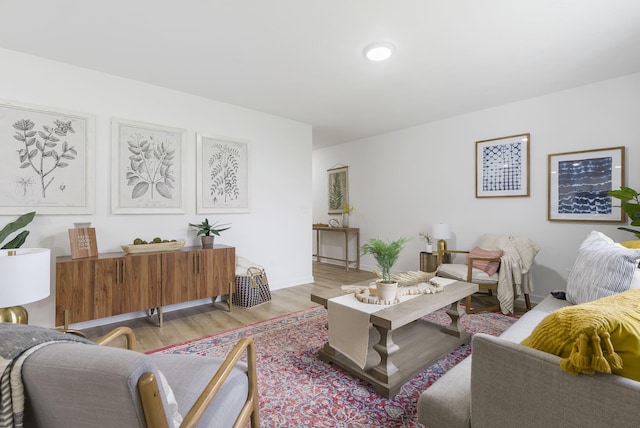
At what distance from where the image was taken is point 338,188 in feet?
19.8

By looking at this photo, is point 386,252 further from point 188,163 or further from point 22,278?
point 188,163

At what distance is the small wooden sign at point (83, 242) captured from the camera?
8.17 ft

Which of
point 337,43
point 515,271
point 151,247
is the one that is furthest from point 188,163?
point 515,271

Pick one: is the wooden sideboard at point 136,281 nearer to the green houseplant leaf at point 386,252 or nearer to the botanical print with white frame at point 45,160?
the botanical print with white frame at point 45,160

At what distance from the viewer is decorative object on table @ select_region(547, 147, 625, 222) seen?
304 cm

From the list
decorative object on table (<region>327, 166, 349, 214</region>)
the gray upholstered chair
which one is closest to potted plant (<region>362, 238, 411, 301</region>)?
the gray upholstered chair

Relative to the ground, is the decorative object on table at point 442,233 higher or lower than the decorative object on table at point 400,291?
higher

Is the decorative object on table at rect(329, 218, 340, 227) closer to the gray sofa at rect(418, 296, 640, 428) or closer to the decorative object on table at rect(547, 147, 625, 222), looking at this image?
the decorative object on table at rect(547, 147, 625, 222)

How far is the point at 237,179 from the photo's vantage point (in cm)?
381

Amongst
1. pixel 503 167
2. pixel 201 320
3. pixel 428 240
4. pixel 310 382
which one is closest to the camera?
pixel 310 382

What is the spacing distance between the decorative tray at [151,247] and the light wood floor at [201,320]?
29.6 inches

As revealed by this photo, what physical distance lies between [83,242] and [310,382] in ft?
7.50

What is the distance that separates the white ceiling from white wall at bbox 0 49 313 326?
0.18m

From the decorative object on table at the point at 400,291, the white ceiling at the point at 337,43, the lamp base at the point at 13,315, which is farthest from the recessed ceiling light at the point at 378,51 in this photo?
the lamp base at the point at 13,315
